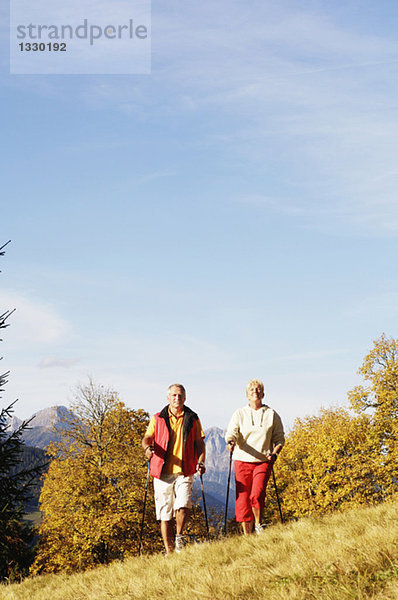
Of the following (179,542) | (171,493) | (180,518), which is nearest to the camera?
(179,542)

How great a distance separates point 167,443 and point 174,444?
4.6 inches

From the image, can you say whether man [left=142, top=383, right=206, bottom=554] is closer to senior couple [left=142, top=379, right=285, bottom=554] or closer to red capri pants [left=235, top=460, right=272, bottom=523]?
senior couple [left=142, top=379, right=285, bottom=554]

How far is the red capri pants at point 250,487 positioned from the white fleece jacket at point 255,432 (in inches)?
4.9

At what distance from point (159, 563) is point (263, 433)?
2.62m

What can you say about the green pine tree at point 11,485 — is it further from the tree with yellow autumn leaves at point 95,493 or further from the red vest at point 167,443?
the tree with yellow autumn leaves at point 95,493

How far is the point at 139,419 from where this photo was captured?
3597 cm

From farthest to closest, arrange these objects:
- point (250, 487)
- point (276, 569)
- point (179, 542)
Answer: point (250, 487)
point (179, 542)
point (276, 569)

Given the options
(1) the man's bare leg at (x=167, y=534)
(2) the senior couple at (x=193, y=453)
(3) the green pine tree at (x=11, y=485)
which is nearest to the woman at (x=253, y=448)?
(2) the senior couple at (x=193, y=453)

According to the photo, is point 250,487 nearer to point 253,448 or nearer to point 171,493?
point 253,448

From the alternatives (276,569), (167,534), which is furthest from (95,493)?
(276,569)

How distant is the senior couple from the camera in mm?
8602

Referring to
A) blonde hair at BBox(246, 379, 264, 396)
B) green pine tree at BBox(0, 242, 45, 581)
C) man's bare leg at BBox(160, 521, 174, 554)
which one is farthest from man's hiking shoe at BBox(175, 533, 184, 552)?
green pine tree at BBox(0, 242, 45, 581)

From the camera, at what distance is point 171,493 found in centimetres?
865

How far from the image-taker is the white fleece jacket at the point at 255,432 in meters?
8.88
